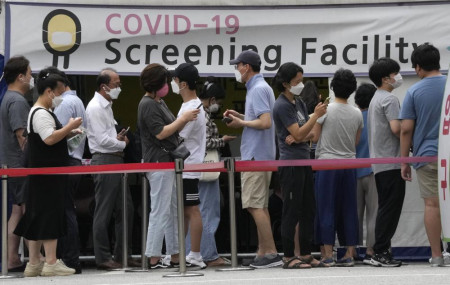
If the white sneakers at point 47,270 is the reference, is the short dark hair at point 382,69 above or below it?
above

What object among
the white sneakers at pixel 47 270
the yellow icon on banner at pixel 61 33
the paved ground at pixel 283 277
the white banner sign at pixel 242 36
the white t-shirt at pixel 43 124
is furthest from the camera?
the white banner sign at pixel 242 36

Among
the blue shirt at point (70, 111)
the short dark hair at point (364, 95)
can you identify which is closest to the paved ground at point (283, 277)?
the blue shirt at point (70, 111)

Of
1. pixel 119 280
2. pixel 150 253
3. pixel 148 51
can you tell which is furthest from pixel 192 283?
pixel 148 51

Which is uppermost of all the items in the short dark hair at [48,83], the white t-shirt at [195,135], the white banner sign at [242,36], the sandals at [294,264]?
the white banner sign at [242,36]

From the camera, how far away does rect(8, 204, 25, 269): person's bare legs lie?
1138cm

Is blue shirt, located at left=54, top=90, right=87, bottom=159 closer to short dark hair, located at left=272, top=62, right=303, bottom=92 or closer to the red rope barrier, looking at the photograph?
the red rope barrier

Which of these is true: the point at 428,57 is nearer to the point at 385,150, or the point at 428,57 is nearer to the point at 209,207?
the point at 385,150

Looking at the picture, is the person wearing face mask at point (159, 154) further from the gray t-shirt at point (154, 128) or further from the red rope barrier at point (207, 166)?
the red rope barrier at point (207, 166)

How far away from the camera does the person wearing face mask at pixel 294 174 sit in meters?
10.4

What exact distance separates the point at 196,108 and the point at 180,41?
1630mm

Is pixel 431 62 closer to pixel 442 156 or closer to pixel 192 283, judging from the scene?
pixel 442 156

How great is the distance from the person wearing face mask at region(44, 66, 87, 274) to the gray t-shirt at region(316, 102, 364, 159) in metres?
2.18

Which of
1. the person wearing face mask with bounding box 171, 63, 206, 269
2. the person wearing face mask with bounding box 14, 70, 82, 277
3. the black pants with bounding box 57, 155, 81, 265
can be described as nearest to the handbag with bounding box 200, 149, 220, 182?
the person wearing face mask with bounding box 171, 63, 206, 269

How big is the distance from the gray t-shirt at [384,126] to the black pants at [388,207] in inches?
9.1
